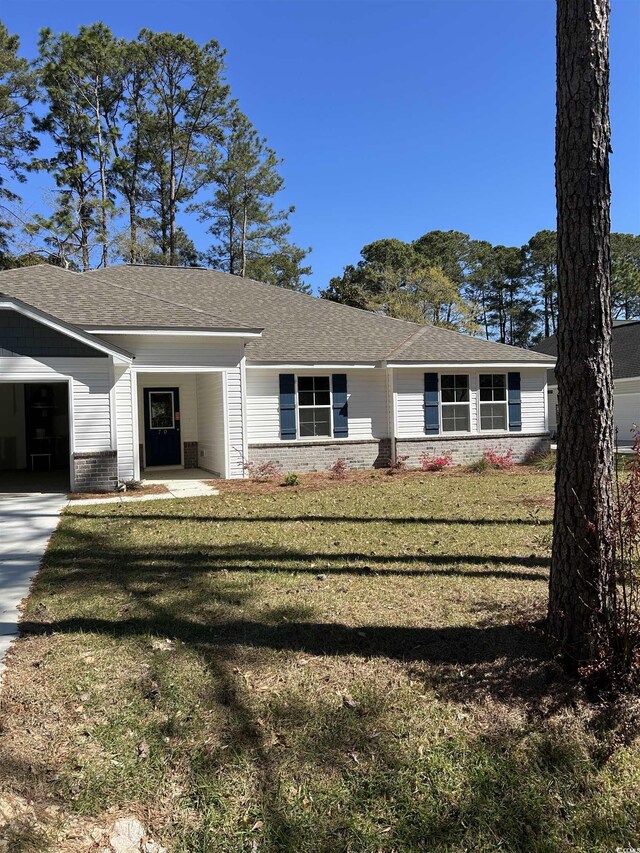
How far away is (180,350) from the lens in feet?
40.2

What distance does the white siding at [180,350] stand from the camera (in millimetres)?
11867

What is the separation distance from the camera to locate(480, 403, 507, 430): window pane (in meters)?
16.3

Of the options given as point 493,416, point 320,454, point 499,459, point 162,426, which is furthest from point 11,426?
point 493,416

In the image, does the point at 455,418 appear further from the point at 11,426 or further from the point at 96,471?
the point at 11,426

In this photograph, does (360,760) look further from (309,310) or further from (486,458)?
(309,310)

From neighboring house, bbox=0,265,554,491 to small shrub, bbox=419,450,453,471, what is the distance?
264 mm

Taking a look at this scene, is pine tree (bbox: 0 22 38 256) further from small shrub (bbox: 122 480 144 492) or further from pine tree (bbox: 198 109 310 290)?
small shrub (bbox: 122 480 144 492)

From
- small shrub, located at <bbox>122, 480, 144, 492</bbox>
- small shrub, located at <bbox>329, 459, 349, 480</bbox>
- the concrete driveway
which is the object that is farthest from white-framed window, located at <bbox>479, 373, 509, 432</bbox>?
the concrete driveway

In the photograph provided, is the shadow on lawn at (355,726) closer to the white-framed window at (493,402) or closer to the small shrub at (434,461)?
the small shrub at (434,461)

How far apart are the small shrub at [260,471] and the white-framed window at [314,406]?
4.63 feet

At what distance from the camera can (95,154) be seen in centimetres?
2967

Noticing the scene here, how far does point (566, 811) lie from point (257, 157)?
36.3 meters

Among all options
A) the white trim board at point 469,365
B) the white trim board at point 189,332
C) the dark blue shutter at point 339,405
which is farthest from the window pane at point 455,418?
the white trim board at point 189,332

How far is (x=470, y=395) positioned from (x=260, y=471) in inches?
265
